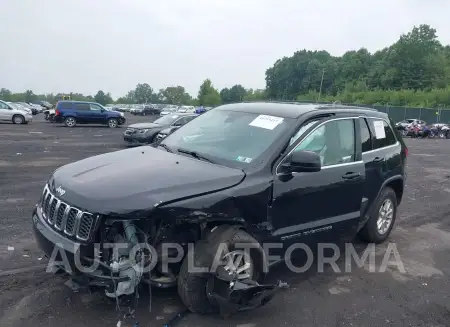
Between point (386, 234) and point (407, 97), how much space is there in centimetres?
6974

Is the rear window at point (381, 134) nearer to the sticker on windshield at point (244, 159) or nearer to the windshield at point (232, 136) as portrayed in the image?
the windshield at point (232, 136)

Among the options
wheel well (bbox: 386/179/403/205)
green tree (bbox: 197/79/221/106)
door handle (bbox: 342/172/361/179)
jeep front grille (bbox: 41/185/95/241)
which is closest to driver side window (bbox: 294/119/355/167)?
door handle (bbox: 342/172/361/179)

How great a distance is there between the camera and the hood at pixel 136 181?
3.12 meters

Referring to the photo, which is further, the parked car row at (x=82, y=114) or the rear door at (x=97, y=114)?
the rear door at (x=97, y=114)

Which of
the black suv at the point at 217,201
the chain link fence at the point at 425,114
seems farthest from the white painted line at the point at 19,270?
the chain link fence at the point at 425,114

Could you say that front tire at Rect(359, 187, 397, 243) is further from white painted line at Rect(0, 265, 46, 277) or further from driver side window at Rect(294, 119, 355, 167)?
white painted line at Rect(0, 265, 46, 277)

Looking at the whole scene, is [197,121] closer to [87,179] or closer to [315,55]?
[87,179]

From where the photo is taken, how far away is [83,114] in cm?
2638

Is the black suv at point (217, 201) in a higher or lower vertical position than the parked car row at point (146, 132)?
higher

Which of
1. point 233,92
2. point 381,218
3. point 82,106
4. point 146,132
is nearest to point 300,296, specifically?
point 381,218

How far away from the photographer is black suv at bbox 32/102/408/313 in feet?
10.4

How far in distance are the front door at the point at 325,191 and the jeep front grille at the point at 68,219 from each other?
1.59m

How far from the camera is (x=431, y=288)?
175 inches

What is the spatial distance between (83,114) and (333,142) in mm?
24160
